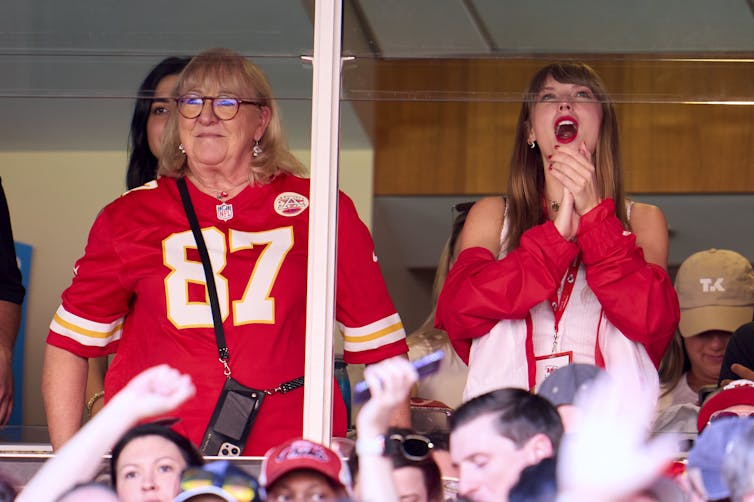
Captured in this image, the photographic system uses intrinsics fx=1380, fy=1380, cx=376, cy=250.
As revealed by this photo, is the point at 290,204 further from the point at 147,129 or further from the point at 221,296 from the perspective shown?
the point at 147,129

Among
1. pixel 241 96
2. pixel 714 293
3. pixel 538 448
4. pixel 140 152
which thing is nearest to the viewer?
pixel 538 448

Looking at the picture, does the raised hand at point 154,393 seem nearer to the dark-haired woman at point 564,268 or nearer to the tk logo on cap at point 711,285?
the dark-haired woman at point 564,268

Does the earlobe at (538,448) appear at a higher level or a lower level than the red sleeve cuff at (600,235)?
lower

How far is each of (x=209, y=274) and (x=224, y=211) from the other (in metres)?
0.17

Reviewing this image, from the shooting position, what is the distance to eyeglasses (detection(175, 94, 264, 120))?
305 cm

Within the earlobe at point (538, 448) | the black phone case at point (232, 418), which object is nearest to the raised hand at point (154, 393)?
the earlobe at point (538, 448)

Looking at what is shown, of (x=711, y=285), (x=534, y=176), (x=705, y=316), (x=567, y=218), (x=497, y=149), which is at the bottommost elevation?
(x=705, y=316)

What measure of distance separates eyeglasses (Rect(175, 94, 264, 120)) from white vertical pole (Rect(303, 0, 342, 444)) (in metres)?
0.41

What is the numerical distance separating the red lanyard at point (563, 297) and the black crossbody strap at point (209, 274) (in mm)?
693

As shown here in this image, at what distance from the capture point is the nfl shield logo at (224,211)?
Result: 3.07 meters

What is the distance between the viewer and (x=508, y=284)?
2801 millimetres

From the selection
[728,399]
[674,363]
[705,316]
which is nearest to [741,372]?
[728,399]

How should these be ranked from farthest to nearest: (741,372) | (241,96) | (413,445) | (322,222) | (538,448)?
(741,372)
(241,96)
(322,222)
(413,445)
(538,448)

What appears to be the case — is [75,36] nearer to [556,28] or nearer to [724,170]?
[556,28]
